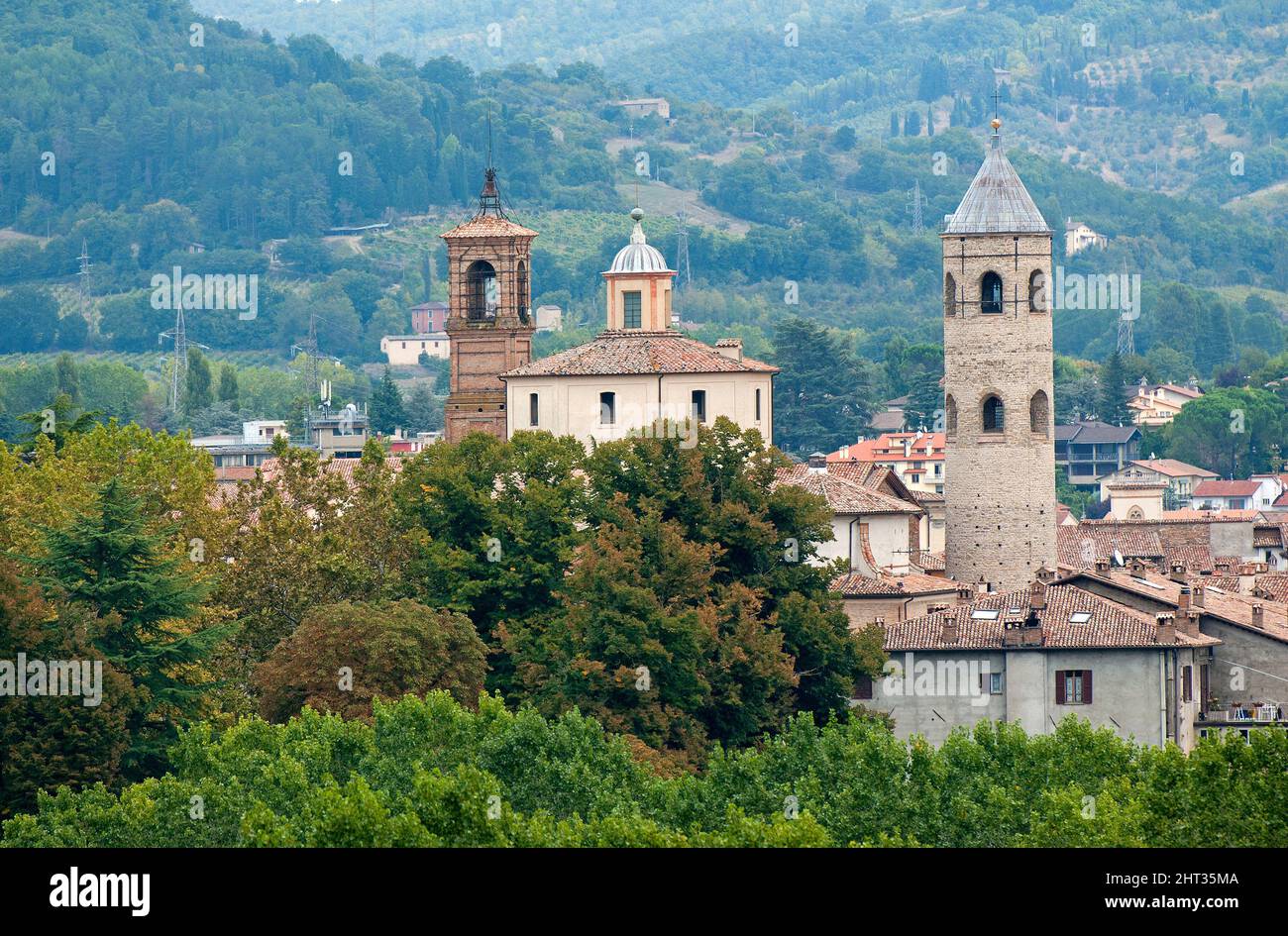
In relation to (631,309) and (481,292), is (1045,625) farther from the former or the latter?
(481,292)

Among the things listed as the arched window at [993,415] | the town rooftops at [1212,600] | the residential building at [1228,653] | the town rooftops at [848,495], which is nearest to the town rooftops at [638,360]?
the town rooftops at [848,495]

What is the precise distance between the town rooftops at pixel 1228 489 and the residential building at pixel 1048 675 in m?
80.6

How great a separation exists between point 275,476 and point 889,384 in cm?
11607

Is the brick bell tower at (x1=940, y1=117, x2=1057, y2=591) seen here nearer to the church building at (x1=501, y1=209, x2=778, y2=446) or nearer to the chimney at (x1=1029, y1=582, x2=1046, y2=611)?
the church building at (x1=501, y1=209, x2=778, y2=446)

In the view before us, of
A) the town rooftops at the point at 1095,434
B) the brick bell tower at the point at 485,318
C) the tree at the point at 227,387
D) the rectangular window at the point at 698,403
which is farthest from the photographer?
the tree at the point at 227,387

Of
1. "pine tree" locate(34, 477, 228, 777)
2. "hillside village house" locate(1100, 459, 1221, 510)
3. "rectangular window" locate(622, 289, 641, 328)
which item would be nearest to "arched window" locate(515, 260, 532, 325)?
"rectangular window" locate(622, 289, 641, 328)

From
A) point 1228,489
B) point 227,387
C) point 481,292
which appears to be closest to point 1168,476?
point 1228,489

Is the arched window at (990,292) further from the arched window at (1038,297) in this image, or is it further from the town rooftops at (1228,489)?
the town rooftops at (1228,489)

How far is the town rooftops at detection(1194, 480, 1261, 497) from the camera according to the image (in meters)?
146

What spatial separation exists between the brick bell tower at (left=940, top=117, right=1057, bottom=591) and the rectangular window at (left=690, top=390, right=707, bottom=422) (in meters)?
6.35

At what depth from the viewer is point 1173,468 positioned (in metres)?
155

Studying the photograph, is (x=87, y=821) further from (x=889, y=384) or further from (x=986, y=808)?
(x=889, y=384)

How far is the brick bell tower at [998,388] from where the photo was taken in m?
77.2
